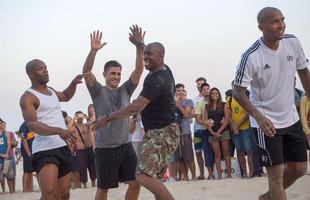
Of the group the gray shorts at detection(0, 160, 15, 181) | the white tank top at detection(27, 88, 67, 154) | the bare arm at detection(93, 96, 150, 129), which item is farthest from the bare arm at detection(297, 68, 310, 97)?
the gray shorts at detection(0, 160, 15, 181)

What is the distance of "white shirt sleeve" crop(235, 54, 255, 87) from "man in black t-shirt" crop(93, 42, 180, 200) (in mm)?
790

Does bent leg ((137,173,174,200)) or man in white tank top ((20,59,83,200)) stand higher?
man in white tank top ((20,59,83,200))

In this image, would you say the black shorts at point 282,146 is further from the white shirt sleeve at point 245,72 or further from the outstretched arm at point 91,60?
the outstretched arm at point 91,60

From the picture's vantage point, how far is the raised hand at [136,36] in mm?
Result: 6004

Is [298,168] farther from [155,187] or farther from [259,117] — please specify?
[155,187]

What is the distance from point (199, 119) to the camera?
10.1m

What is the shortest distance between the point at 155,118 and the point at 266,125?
1.21 meters

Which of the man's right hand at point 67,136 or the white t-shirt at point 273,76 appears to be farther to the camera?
the man's right hand at point 67,136

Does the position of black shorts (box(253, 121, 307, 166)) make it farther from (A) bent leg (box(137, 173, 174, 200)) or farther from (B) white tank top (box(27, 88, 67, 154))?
(B) white tank top (box(27, 88, 67, 154))

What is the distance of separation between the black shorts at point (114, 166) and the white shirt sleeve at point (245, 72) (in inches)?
73.6

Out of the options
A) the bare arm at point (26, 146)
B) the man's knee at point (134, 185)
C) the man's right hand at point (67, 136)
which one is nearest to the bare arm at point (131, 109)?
the man's right hand at point (67, 136)

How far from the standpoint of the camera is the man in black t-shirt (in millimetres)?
5043

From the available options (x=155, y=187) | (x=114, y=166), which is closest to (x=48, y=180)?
(x=114, y=166)

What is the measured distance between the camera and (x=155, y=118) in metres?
5.24
